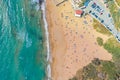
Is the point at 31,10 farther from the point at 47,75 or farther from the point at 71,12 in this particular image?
the point at 47,75

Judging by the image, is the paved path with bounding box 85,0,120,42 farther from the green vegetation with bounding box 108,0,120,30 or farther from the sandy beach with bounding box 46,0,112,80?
the sandy beach with bounding box 46,0,112,80

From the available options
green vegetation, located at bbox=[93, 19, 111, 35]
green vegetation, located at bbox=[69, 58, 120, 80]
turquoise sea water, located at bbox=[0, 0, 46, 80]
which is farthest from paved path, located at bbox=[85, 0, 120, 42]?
turquoise sea water, located at bbox=[0, 0, 46, 80]

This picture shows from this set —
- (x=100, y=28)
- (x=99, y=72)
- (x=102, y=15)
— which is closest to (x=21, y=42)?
(x=100, y=28)

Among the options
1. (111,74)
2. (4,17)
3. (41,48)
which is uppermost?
(4,17)

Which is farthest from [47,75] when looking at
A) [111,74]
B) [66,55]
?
[111,74]

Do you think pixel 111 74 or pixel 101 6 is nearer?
pixel 111 74

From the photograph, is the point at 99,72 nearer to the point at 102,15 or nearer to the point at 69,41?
the point at 69,41
